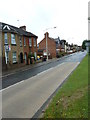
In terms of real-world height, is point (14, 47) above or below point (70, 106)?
above

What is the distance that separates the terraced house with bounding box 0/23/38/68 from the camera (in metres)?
26.6

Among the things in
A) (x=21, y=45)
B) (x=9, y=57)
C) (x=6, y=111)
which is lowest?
(x=6, y=111)

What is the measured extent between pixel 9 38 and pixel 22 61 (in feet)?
18.9

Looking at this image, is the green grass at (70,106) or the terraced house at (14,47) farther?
the terraced house at (14,47)

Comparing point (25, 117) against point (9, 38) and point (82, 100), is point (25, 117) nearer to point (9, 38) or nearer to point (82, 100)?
point (82, 100)

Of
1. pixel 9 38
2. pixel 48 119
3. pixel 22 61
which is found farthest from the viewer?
pixel 22 61

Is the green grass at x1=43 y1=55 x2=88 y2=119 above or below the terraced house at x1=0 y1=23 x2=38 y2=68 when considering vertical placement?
below

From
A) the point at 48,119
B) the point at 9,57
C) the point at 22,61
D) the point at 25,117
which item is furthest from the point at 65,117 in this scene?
the point at 22,61

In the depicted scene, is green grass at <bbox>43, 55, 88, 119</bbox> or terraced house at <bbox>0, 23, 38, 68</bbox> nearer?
green grass at <bbox>43, 55, 88, 119</bbox>

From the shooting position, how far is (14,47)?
28984 millimetres

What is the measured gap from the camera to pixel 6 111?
754cm

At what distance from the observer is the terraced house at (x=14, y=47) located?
26638mm

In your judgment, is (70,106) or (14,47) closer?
(70,106)

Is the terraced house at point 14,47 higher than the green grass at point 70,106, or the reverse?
the terraced house at point 14,47
